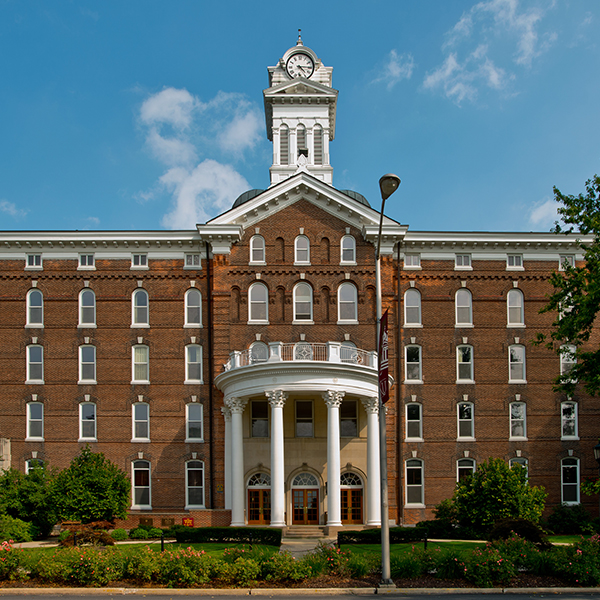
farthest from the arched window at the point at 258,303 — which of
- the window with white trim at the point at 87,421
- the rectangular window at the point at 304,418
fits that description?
the window with white trim at the point at 87,421

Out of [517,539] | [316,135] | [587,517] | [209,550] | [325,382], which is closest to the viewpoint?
[517,539]

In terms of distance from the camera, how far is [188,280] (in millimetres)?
36812

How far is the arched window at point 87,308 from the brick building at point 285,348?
91 mm

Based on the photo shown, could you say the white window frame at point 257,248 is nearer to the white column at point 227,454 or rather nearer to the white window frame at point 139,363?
the white window frame at point 139,363

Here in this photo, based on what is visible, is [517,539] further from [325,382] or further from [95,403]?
[95,403]

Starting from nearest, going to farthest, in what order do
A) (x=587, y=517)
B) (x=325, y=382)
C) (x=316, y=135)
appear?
(x=325, y=382)
(x=587, y=517)
(x=316, y=135)

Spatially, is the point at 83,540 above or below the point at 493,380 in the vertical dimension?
below

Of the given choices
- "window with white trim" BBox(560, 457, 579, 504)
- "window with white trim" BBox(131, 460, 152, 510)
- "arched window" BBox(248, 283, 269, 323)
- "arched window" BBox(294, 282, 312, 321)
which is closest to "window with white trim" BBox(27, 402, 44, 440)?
"window with white trim" BBox(131, 460, 152, 510)

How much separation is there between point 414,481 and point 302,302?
36.9 ft

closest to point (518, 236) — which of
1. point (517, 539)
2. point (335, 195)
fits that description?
point (335, 195)

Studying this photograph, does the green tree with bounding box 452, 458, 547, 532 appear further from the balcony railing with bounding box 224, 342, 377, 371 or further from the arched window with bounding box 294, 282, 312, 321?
the arched window with bounding box 294, 282, 312, 321

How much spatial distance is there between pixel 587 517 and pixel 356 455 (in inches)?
484

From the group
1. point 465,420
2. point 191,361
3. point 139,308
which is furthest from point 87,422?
point 465,420

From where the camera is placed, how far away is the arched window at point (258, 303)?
36.2m
